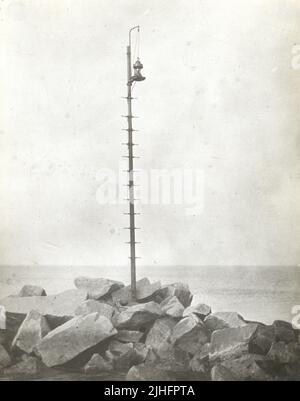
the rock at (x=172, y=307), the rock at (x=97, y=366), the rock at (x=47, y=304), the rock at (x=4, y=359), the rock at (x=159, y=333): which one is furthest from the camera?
the rock at (x=47, y=304)

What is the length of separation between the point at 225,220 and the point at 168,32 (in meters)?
5.44

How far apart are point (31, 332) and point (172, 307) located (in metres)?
3.32

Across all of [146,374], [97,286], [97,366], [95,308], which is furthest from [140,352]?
[97,286]

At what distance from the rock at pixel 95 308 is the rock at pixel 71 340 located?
2.06 ft

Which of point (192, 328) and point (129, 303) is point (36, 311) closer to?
point (129, 303)

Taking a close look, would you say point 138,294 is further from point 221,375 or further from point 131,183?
point 221,375

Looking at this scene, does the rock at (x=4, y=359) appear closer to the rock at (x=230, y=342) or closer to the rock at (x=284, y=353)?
the rock at (x=230, y=342)

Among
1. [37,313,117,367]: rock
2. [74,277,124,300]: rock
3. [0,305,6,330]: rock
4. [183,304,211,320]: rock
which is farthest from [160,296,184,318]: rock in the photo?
[0,305,6,330]: rock

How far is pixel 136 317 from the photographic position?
1028cm

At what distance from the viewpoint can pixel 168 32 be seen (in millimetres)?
10961

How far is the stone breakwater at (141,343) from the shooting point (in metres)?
9.38

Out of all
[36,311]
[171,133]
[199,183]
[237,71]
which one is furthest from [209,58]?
[36,311]

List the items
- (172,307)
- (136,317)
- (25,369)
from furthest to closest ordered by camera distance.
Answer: (172,307) < (136,317) < (25,369)

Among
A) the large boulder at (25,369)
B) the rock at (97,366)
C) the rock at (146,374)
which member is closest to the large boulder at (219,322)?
the rock at (146,374)
